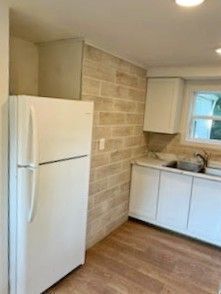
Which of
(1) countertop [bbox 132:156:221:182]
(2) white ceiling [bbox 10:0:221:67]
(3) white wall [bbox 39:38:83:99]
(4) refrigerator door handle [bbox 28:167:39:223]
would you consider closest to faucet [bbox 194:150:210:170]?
(1) countertop [bbox 132:156:221:182]

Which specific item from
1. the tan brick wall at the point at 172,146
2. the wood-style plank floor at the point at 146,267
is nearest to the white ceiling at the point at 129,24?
the tan brick wall at the point at 172,146

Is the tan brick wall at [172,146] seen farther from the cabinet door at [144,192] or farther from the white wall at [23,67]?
the white wall at [23,67]

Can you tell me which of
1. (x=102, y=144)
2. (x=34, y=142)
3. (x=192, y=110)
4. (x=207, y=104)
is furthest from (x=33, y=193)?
(x=207, y=104)

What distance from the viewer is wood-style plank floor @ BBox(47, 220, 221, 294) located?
2250 mm

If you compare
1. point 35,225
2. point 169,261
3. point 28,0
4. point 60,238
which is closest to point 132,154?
point 169,261

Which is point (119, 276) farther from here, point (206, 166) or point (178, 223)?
point (206, 166)

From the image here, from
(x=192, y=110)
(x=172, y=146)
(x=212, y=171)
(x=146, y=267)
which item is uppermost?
(x=192, y=110)

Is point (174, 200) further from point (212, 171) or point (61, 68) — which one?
point (61, 68)

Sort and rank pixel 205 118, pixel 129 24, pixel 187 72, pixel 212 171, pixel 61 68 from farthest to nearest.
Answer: pixel 205 118 < pixel 212 171 < pixel 187 72 < pixel 61 68 < pixel 129 24

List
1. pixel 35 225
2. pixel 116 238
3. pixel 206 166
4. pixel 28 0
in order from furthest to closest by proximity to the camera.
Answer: pixel 206 166 < pixel 116 238 < pixel 35 225 < pixel 28 0

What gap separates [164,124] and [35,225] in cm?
225

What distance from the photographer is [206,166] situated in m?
3.37

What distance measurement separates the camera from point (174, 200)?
10.5ft

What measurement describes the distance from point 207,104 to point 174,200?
57.4 inches
